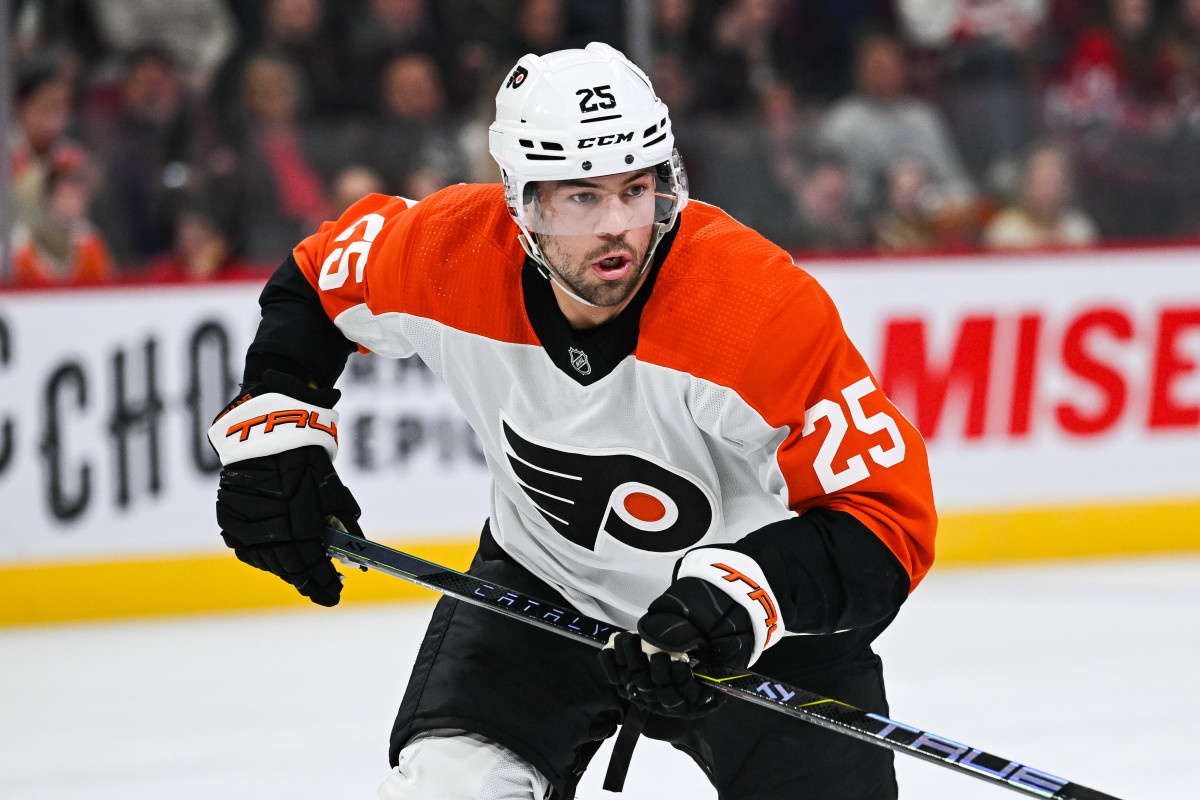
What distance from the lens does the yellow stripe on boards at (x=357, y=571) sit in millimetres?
4141

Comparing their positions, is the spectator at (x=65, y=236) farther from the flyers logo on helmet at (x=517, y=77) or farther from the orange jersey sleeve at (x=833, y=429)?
the orange jersey sleeve at (x=833, y=429)

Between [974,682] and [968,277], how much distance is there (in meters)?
1.47

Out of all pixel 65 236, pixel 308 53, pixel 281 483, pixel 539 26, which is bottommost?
pixel 281 483

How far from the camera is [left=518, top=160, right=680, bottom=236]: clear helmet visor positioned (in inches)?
74.4

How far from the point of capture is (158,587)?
13.8 feet

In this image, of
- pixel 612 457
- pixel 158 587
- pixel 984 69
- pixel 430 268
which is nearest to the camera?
pixel 612 457

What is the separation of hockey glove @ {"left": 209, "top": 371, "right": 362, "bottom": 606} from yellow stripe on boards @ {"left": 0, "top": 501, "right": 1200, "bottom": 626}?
79.7 inches

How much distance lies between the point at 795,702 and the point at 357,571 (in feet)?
8.51

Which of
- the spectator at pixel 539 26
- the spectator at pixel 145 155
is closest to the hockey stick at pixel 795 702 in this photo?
the spectator at pixel 145 155

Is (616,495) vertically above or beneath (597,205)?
beneath

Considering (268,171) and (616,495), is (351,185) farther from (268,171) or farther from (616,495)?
(616,495)

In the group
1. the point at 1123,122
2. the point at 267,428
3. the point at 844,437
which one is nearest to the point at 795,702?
the point at 844,437

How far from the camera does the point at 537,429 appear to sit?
6.69ft

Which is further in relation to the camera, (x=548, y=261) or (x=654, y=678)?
(x=548, y=261)
